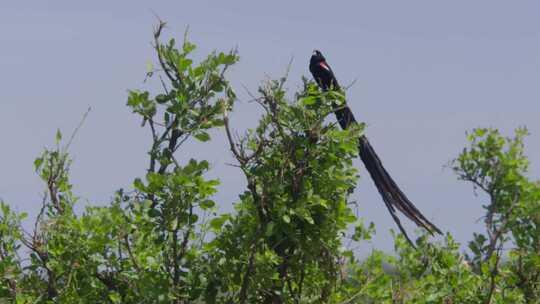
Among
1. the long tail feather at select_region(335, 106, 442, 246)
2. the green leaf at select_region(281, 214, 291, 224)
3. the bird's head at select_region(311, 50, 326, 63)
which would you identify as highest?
the bird's head at select_region(311, 50, 326, 63)

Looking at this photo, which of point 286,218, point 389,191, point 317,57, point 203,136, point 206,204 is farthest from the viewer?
point 317,57

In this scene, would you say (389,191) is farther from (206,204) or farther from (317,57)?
(317,57)

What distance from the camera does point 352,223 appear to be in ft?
24.2

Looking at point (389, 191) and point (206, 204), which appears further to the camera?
point (389, 191)

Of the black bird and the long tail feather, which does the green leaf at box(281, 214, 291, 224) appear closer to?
the black bird

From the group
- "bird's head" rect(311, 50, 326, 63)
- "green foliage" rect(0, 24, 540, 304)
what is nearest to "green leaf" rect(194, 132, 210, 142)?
"green foliage" rect(0, 24, 540, 304)

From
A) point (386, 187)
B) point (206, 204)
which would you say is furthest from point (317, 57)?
point (206, 204)

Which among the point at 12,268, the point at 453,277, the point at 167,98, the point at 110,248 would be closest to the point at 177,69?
the point at 167,98

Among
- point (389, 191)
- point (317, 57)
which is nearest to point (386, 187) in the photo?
point (389, 191)

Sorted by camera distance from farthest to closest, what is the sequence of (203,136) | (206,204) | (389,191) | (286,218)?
(389,191), (203,136), (206,204), (286,218)

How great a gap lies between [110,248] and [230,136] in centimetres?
160

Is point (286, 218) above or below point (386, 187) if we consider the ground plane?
below

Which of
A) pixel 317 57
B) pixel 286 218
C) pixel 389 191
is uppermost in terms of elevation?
pixel 317 57

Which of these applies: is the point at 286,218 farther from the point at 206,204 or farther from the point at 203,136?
the point at 203,136
